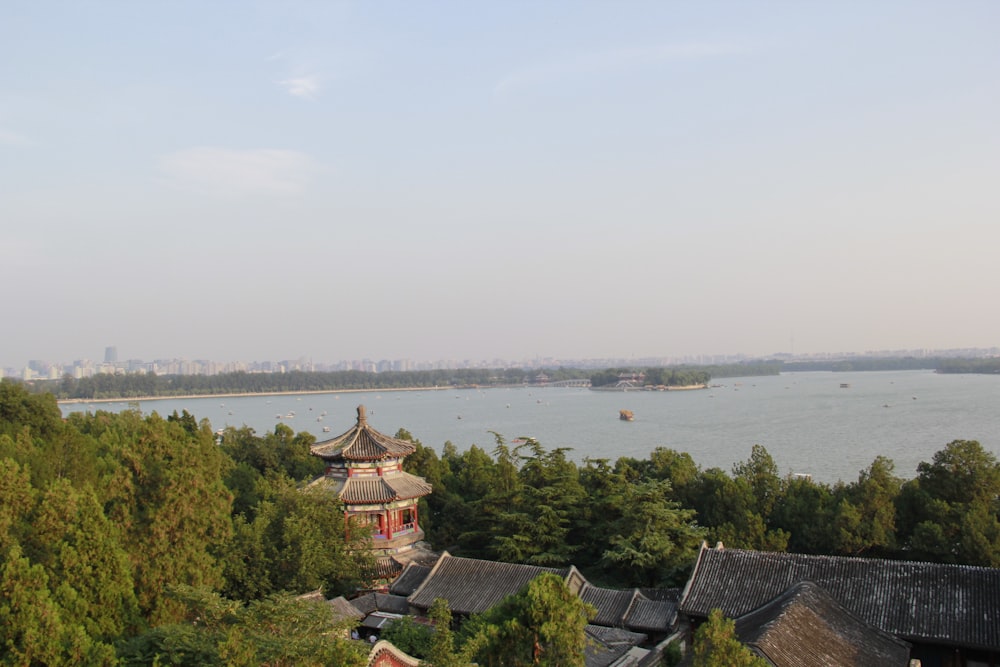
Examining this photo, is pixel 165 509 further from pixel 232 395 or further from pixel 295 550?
pixel 232 395

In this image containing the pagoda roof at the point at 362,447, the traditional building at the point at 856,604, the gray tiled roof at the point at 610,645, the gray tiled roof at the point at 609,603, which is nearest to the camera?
the traditional building at the point at 856,604

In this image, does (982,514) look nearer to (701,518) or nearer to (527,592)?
(701,518)

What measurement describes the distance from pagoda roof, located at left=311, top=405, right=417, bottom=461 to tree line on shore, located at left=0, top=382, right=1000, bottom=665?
1.34 m

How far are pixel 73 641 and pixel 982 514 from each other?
1630 centimetres

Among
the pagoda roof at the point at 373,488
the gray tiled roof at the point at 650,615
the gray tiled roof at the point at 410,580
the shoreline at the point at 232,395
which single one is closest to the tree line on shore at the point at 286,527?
the pagoda roof at the point at 373,488

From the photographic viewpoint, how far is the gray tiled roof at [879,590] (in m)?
10.7

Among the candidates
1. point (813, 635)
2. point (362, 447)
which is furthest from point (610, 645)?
point (362, 447)

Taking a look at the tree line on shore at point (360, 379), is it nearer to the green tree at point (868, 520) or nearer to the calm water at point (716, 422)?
the calm water at point (716, 422)

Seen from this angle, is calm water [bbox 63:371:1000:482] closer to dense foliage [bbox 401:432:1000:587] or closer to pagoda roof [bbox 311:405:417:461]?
dense foliage [bbox 401:432:1000:587]

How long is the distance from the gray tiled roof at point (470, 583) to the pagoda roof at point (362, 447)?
159 inches

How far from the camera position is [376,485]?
18.1 metres

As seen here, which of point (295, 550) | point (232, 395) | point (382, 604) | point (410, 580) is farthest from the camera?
point (232, 395)

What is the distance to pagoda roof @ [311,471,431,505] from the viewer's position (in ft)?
57.7

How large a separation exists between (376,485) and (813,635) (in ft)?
34.8
